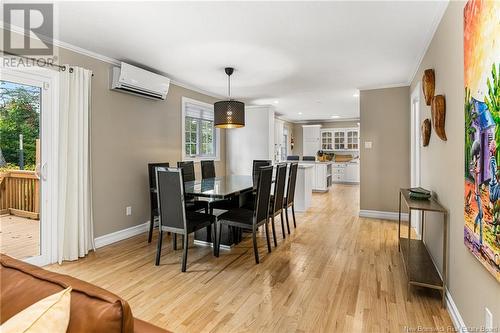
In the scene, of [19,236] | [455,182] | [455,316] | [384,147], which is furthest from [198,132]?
[455,316]

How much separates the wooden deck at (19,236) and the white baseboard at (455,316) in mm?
3775

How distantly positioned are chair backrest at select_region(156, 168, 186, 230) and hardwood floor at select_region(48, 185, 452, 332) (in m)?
0.48

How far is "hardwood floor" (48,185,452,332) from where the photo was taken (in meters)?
1.99

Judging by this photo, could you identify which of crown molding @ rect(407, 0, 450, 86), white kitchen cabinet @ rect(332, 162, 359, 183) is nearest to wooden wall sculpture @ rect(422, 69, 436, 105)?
crown molding @ rect(407, 0, 450, 86)

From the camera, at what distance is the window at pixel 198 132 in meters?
5.18

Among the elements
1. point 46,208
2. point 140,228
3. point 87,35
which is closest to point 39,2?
point 87,35

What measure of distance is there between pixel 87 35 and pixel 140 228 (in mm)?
2556

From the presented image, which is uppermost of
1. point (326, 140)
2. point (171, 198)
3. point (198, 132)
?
point (326, 140)

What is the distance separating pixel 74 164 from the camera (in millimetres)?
3102

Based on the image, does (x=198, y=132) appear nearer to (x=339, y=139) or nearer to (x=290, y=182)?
(x=290, y=182)

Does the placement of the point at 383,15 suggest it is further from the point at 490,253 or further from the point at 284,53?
the point at 490,253

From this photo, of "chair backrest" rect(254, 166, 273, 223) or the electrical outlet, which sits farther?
"chair backrest" rect(254, 166, 273, 223)

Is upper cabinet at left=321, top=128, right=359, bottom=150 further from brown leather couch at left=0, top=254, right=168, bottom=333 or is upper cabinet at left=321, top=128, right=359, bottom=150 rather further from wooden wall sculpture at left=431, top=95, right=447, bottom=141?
brown leather couch at left=0, top=254, right=168, bottom=333
